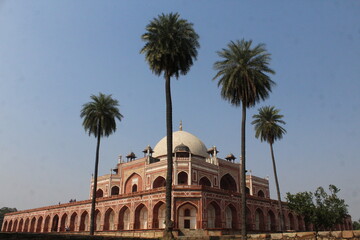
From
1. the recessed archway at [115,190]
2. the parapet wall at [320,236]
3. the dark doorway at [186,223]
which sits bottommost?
the parapet wall at [320,236]

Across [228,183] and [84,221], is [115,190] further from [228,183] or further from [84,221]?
[228,183]

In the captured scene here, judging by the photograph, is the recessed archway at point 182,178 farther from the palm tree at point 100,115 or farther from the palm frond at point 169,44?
the palm frond at point 169,44

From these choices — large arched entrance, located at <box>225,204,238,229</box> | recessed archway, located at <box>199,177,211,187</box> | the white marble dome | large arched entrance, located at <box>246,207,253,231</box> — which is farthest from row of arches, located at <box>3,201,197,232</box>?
the white marble dome

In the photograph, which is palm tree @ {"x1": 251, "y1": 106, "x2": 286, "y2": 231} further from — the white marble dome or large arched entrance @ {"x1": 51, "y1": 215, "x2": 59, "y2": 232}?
large arched entrance @ {"x1": 51, "y1": 215, "x2": 59, "y2": 232}

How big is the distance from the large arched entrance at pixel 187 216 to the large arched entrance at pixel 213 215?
246cm

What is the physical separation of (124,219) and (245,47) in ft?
100

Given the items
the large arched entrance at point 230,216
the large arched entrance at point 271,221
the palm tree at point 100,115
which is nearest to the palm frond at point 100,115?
the palm tree at point 100,115

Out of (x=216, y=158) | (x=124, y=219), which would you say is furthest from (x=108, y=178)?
(x=216, y=158)

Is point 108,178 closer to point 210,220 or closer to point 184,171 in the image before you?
point 184,171

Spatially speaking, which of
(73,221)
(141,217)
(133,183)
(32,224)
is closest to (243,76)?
(141,217)

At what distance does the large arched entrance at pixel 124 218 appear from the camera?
4492 cm

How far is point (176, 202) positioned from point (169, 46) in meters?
20.9

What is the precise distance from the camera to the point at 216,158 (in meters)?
55.5

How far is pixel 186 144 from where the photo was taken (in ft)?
195
